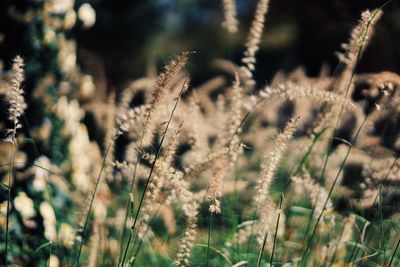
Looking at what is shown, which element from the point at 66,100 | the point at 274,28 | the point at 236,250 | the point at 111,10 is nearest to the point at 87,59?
the point at 111,10

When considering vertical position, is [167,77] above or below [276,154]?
above

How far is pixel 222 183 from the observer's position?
1741 millimetres

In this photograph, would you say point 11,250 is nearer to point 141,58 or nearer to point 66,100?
point 66,100

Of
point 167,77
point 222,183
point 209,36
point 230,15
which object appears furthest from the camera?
point 209,36

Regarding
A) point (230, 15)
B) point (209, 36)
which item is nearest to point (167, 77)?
point (230, 15)

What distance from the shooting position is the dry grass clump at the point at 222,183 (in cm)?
176

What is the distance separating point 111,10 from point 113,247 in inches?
236

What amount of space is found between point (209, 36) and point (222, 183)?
7742 mm

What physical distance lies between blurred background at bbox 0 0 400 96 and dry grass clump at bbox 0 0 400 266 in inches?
152

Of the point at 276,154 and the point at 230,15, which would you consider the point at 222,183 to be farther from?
the point at 230,15

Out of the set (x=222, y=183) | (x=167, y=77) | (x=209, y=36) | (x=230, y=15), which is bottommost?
(x=222, y=183)

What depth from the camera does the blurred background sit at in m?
7.30

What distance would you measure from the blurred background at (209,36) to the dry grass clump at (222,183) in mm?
3866

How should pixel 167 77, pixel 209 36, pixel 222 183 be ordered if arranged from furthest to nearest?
pixel 209 36, pixel 222 183, pixel 167 77
